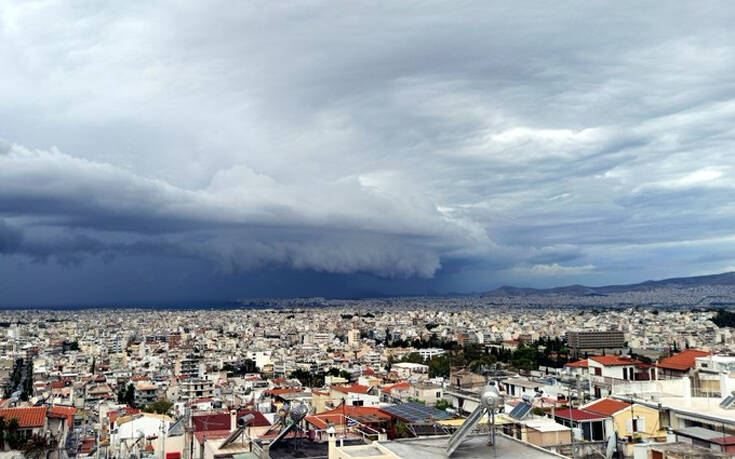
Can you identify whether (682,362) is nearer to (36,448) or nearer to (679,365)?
(679,365)

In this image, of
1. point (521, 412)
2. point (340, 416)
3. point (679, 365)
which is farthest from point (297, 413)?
point (679, 365)

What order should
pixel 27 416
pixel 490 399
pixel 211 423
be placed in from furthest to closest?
pixel 27 416 < pixel 211 423 < pixel 490 399

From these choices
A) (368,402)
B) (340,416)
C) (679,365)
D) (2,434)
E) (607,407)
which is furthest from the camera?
(368,402)

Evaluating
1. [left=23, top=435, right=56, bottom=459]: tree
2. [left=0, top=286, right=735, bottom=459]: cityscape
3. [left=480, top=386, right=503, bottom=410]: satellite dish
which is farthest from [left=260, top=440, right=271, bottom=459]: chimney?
[left=23, top=435, right=56, bottom=459]: tree

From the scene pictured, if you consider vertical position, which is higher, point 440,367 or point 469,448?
point 469,448

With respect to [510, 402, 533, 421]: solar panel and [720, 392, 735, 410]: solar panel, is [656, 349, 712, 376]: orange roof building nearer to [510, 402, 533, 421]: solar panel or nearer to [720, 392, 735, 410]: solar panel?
[720, 392, 735, 410]: solar panel

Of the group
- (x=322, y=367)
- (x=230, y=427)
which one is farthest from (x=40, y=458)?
(x=322, y=367)
